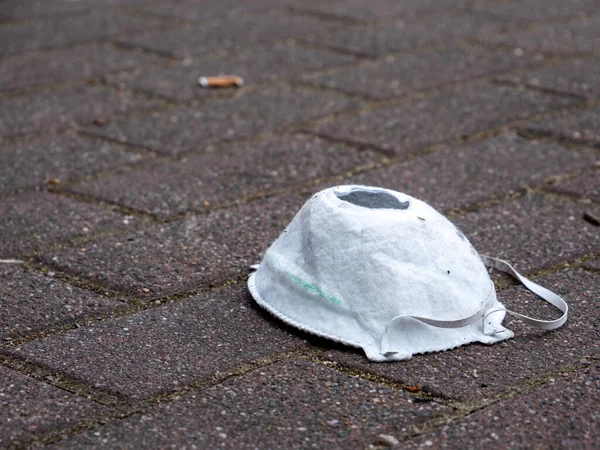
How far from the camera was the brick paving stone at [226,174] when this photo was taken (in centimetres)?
273

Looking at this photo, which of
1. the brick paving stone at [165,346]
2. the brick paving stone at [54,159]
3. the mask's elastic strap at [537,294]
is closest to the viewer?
the brick paving stone at [165,346]

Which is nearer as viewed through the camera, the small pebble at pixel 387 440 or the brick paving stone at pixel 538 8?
the small pebble at pixel 387 440

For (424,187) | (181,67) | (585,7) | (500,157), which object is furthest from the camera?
(585,7)

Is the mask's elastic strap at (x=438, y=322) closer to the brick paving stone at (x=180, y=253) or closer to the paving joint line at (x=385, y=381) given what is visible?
the paving joint line at (x=385, y=381)

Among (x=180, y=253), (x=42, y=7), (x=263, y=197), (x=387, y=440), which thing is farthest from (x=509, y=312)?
(x=42, y=7)

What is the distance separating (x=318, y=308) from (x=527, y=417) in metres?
0.49

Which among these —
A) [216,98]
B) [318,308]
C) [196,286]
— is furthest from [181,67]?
[318,308]

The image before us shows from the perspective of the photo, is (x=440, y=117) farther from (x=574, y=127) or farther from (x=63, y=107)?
(x=63, y=107)

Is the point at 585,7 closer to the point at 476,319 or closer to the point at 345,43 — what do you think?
the point at 345,43

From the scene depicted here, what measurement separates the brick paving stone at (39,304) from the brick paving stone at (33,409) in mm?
228

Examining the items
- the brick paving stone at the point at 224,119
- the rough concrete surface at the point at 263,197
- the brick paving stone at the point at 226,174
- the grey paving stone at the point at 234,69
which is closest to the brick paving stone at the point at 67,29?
the rough concrete surface at the point at 263,197

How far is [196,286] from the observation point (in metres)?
2.19

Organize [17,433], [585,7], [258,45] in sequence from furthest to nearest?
1. [585,7]
2. [258,45]
3. [17,433]

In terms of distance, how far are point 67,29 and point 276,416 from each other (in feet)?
11.3
